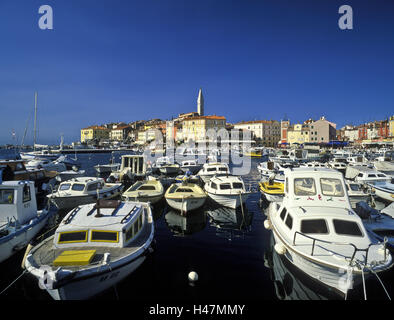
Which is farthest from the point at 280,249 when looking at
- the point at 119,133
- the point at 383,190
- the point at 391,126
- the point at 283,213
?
the point at 119,133

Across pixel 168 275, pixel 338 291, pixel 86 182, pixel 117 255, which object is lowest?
pixel 168 275

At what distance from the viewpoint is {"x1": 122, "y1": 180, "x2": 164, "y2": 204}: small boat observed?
1674 centimetres

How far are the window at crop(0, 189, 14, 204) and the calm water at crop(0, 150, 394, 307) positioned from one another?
2594 millimetres

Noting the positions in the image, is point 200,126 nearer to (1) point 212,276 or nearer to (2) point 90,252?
(1) point 212,276

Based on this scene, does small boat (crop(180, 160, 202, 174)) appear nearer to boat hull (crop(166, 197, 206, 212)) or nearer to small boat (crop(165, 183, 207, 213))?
small boat (crop(165, 183, 207, 213))

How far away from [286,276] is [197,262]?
380 cm

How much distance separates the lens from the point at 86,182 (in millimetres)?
17891

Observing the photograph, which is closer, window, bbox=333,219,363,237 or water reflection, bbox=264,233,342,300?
water reflection, bbox=264,233,342,300

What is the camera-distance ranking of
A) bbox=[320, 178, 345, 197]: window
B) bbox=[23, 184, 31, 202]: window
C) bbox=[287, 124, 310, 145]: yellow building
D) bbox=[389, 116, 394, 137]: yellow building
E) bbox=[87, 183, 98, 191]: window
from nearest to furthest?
bbox=[320, 178, 345, 197]: window < bbox=[23, 184, 31, 202]: window < bbox=[87, 183, 98, 191]: window < bbox=[389, 116, 394, 137]: yellow building < bbox=[287, 124, 310, 145]: yellow building

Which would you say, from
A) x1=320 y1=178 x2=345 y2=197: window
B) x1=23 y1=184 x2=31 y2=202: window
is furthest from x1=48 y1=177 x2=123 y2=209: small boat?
x1=320 y1=178 x2=345 y2=197: window

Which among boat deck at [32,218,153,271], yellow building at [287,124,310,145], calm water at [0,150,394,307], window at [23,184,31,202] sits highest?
yellow building at [287,124,310,145]

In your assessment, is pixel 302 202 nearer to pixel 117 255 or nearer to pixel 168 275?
pixel 168 275
